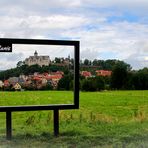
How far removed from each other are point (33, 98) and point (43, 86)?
0.48m

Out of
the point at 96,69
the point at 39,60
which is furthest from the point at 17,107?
the point at 96,69

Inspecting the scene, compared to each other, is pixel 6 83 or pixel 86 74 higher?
pixel 86 74

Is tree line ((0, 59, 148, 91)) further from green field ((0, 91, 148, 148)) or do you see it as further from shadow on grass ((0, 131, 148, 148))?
shadow on grass ((0, 131, 148, 148))

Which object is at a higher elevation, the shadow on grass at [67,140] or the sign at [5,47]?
the sign at [5,47]

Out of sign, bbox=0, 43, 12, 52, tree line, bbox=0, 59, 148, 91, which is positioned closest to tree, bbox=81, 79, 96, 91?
tree line, bbox=0, 59, 148, 91

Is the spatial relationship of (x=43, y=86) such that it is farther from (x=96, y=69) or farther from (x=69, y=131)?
(x=96, y=69)

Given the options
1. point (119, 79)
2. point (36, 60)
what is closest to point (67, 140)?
point (36, 60)

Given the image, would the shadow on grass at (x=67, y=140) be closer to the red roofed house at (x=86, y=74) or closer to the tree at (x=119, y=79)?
the red roofed house at (x=86, y=74)

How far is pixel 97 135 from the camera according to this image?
32.9 ft

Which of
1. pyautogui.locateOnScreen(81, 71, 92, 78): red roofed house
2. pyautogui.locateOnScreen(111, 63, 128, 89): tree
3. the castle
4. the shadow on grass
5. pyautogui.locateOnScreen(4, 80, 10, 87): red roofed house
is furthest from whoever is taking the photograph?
pyautogui.locateOnScreen(111, 63, 128, 89): tree

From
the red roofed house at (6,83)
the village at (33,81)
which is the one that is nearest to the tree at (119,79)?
the village at (33,81)

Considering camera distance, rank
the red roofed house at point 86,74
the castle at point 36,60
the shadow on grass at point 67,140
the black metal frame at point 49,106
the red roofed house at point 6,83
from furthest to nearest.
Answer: the red roofed house at point 86,74, the castle at point 36,60, the red roofed house at point 6,83, the black metal frame at point 49,106, the shadow on grass at point 67,140

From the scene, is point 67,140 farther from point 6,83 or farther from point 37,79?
point 6,83

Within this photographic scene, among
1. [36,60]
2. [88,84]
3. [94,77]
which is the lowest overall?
[88,84]
